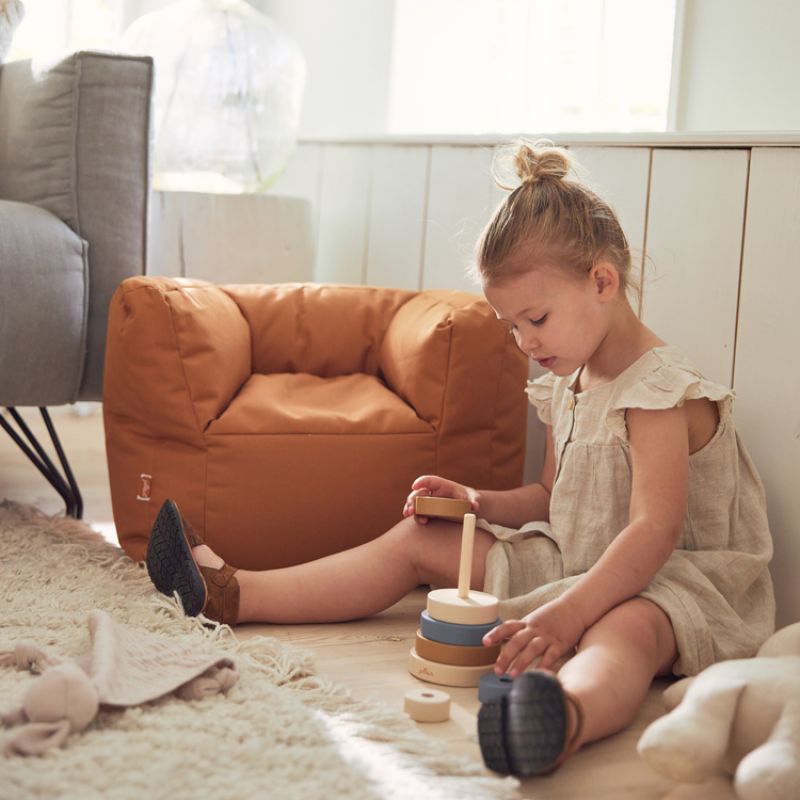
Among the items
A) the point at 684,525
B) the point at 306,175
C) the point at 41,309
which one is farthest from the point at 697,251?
the point at 306,175

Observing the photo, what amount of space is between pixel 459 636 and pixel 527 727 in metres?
0.28

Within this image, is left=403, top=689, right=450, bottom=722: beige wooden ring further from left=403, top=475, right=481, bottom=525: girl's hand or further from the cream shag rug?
left=403, top=475, right=481, bottom=525: girl's hand

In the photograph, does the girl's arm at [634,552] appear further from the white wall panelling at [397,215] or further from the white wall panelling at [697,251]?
the white wall panelling at [397,215]

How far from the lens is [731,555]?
51.4 inches

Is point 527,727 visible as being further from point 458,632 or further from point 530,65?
point 530,65

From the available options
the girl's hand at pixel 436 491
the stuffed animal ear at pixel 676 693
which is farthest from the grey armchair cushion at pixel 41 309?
the stuffed animal ear at pixel 676 693

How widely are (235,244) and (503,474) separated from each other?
0.83 meters

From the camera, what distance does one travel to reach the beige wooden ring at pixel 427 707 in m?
1.09

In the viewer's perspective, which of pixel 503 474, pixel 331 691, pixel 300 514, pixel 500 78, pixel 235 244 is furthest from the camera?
pixel 500 78

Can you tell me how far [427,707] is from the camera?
3.57ft

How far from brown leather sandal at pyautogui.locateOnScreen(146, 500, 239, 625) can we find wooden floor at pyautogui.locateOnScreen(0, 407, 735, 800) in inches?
1.8

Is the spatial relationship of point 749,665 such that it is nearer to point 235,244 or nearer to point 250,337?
point 250,337

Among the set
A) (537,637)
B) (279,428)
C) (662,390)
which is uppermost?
(662,390)

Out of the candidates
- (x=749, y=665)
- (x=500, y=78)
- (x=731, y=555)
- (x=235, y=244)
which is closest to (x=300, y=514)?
(x=731, y=555)
